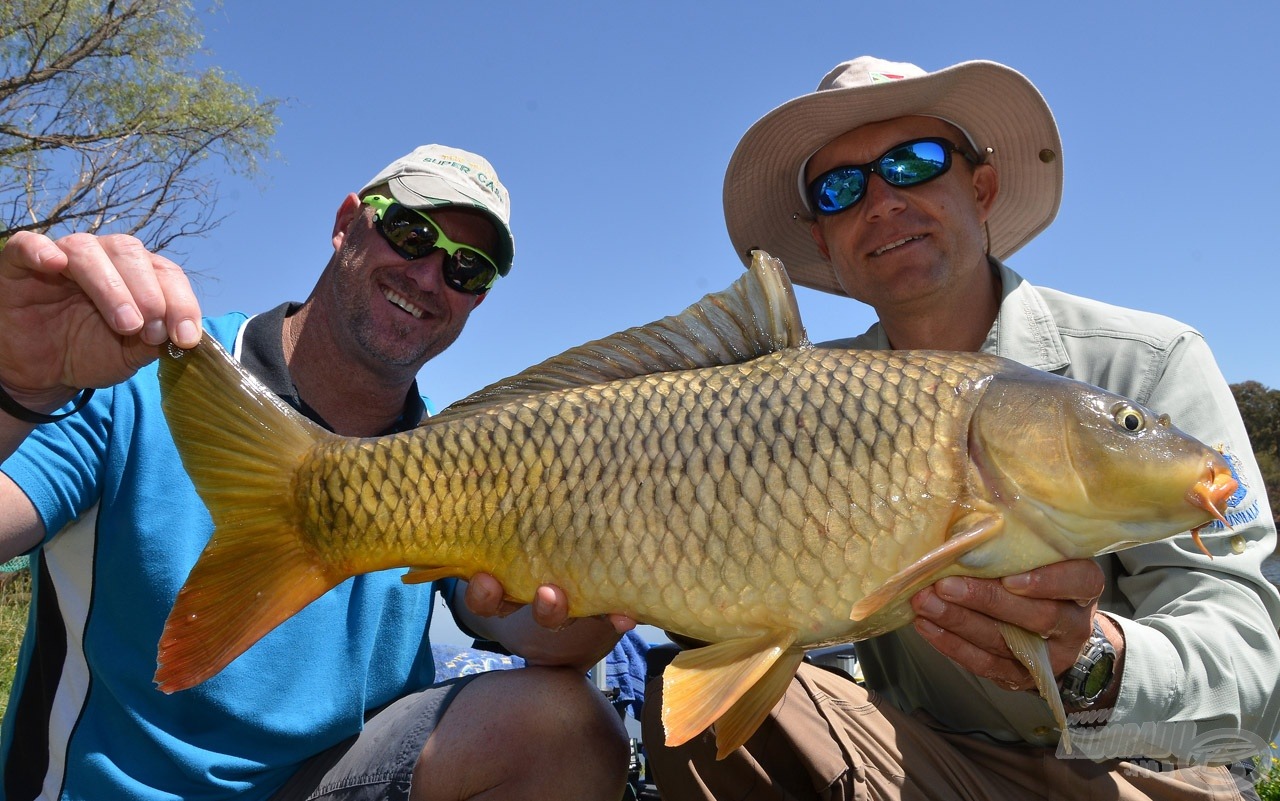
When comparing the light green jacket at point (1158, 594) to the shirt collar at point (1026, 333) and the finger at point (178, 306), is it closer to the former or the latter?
the shirt collar at point (1026, 333)

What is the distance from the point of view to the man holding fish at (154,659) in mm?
1661

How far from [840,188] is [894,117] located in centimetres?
29

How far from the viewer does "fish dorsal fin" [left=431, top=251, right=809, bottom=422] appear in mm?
1748

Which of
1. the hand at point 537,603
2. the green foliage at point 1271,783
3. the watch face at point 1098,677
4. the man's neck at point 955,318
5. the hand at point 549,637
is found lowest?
the green foliage at point 1271,783

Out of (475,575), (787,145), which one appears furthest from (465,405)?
(787,145)

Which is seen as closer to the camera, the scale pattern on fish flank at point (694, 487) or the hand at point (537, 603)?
the scale pattern on fish flank at point (694, 487)

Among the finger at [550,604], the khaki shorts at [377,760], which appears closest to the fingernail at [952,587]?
the finger at [550,604]

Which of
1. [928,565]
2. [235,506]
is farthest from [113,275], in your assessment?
[928,565]

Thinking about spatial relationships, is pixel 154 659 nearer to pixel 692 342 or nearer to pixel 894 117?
pixel 692 342

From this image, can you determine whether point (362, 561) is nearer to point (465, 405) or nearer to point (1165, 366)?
point (465, 405)

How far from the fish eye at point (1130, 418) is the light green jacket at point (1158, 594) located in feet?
1.54

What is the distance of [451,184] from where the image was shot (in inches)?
108

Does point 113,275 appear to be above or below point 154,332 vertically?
above

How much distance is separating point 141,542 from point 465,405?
2.77ft
